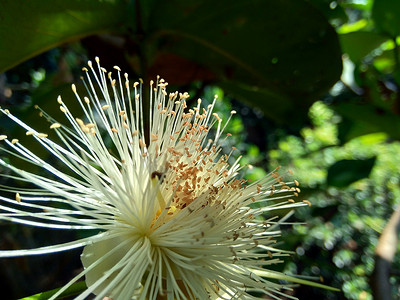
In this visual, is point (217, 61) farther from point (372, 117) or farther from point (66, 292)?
point (66, 292)

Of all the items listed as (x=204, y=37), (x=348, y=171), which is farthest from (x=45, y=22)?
(x=348, y=171)

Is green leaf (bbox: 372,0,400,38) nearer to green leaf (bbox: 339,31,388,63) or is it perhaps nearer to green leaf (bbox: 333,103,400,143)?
green leaf (bbox: 339,31,388,63)

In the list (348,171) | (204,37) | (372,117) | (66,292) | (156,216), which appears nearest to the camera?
(66,292)

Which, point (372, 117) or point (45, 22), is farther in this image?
point (372, 117)

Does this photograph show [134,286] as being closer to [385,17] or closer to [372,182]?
[385,17]

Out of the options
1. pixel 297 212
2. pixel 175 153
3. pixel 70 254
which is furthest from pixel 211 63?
pixel 297 212

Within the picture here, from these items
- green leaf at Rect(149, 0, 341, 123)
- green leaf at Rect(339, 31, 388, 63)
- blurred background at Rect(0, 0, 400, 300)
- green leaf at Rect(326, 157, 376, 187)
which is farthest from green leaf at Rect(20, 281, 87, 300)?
green leaf at Rect(339, 31, 388, 63)

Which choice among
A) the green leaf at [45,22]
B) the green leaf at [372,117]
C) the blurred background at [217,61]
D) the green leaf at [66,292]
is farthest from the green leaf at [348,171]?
the green leaf at [66,292]
